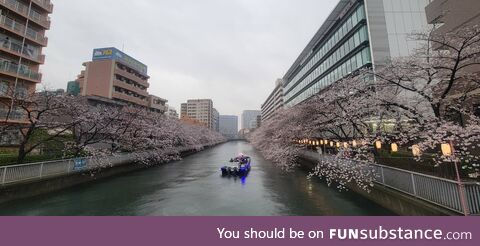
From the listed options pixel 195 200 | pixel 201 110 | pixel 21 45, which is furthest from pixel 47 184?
pixel 201 110

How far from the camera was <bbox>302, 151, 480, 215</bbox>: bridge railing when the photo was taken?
7.12 m

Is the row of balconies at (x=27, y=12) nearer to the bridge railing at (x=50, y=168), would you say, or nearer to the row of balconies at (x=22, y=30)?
the row of balconies at (x=22, y=30)

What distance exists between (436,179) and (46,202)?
19.8 m

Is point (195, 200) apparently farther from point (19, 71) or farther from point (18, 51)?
point (18, 51)

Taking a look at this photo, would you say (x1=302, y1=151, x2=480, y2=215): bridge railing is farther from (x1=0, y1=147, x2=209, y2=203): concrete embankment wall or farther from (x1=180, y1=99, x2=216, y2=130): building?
(x1=180, y1=99, x2=216, y2=130): building

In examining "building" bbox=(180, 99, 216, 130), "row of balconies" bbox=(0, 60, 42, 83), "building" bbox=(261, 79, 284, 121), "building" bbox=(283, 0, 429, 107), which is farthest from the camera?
"building" bbox=(180, 99, 216, 130)

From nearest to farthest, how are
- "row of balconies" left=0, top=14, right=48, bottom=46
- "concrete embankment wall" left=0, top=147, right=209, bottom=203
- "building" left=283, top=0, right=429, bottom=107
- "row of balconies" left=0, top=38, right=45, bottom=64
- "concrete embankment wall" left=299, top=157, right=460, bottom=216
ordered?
1. "concrete embankment wall" left=299, top=157, right=460, bottom=216
2. "concrete embankment wall" left=0, top=147, right=209, bottom=203
3. "row of balconies" left=0, top=14, right=48, bottom=46
4. "row of balconies" left=0, top=38, right=45, bottom=64
5. "building" left=283, top=0, right=429, bottom=107

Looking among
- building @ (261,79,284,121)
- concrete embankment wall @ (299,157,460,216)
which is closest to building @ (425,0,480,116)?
concrete embankment wall @ (299,157,460,216)

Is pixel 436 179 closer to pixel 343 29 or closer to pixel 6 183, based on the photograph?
pixel 6 183

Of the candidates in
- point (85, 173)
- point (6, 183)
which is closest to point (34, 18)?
point (85, 173)

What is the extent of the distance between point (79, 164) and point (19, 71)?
20069mm

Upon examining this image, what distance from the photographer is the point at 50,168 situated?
15.4m

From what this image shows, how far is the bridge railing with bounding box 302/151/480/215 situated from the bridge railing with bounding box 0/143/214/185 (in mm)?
20895

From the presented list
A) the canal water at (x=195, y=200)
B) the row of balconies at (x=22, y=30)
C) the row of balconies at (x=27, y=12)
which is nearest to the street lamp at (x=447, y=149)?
the canal water at (x=195, y=200)
